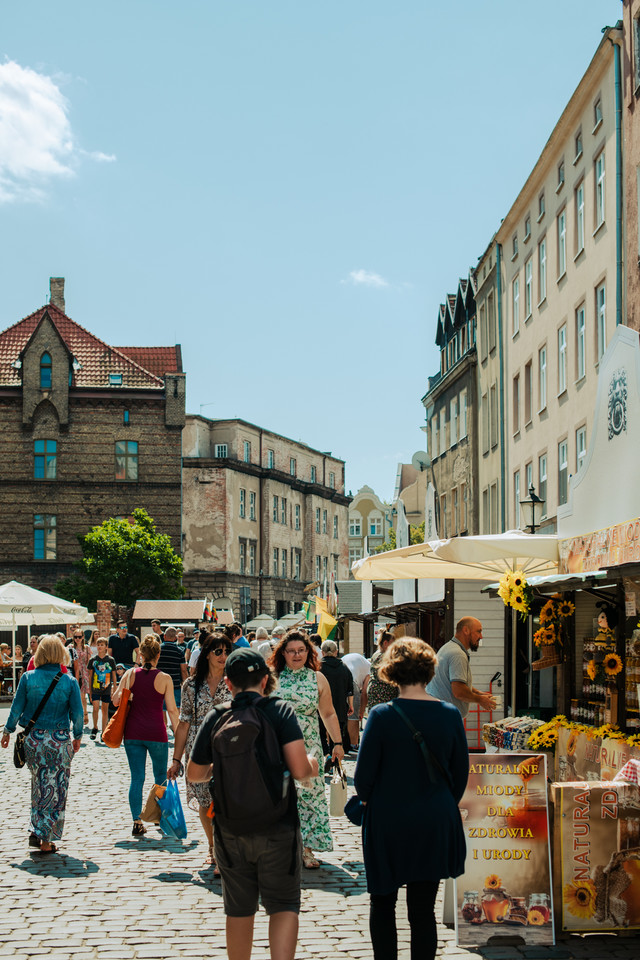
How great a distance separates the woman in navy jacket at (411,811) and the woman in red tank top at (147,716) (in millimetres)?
5462

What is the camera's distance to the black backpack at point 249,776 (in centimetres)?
537

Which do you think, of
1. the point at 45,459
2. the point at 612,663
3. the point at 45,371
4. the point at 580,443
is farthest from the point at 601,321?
the point at 45,459

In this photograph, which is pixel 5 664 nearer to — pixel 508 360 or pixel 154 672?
pixel 508 360

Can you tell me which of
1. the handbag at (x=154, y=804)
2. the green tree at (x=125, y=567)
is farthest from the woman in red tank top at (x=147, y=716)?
the green tree at (x=125, y=567)

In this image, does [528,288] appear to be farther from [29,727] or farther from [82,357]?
[82,357]

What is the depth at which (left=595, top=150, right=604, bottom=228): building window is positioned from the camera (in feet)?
82.6

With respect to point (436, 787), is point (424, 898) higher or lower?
lower

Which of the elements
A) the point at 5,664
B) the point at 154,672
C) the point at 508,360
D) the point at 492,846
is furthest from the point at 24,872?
the point at 508,360

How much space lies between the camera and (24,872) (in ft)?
29.2

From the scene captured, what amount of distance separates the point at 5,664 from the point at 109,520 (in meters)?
32.0

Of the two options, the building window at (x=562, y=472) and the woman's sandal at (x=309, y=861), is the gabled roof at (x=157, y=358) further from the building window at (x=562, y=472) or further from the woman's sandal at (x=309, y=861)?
the woman's sandal at (x=309, y=861)

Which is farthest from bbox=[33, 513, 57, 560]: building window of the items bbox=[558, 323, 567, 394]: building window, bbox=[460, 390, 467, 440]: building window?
bbox=[558, 323, 567, 394]: building window

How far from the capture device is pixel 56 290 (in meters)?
71.0

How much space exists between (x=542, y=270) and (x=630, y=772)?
25.5 meters
